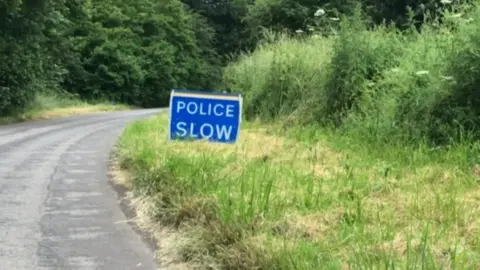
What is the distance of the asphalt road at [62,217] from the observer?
529 cm

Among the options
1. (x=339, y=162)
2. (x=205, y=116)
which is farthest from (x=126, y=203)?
(x=339, y=162)

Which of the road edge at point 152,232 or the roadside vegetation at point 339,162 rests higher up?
the roadside vegetation at point 339,162

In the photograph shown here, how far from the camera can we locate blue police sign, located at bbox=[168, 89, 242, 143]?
893 cm

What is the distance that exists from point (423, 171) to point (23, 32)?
20302mm

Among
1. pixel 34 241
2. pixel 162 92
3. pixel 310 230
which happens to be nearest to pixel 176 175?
pixel 34 241

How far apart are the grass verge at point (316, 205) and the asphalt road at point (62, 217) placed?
0.39 m

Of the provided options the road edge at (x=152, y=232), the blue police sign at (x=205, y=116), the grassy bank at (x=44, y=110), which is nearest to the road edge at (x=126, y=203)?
the road edge at (x=152, y=232)

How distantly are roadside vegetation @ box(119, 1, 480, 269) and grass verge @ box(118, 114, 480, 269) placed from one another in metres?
0.02

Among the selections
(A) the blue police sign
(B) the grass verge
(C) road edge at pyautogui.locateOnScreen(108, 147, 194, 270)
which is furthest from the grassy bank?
(B) the grass verge

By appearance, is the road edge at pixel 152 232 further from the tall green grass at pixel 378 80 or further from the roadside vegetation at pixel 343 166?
the tall green grass at pixel 378 80

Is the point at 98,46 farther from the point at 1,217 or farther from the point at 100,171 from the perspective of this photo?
the point at 1,217

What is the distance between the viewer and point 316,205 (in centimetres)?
530

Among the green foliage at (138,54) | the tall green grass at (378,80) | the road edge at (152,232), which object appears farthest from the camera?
the green foliage at (138,54)

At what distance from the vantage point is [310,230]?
4.69 meters
